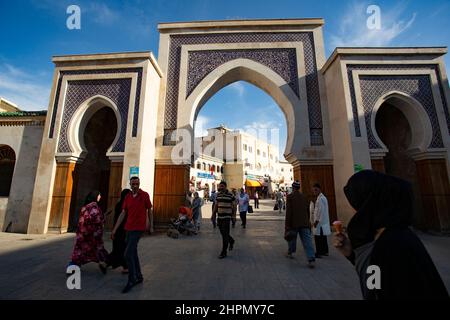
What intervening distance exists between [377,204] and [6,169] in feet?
36.5

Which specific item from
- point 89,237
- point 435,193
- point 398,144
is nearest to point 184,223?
point 89,237

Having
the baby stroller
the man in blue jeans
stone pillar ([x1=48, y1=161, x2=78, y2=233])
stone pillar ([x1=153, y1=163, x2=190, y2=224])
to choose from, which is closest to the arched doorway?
stone pillar ([x1=48, y1=161, x2=78, y2=233])

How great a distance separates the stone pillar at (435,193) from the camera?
6566mm

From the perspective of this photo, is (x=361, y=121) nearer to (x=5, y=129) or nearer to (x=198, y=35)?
(x=198, y=35)

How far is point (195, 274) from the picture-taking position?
346 cm

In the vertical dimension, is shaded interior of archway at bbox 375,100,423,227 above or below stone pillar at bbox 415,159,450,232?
above

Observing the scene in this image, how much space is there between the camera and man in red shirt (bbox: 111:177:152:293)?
9.62 feet

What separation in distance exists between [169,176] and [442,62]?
10113 millimetres

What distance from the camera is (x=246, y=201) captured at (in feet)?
28.1

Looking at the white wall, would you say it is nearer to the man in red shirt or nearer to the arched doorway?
the arched doorway

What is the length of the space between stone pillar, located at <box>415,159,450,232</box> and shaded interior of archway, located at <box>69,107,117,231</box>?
11262 millimetres
